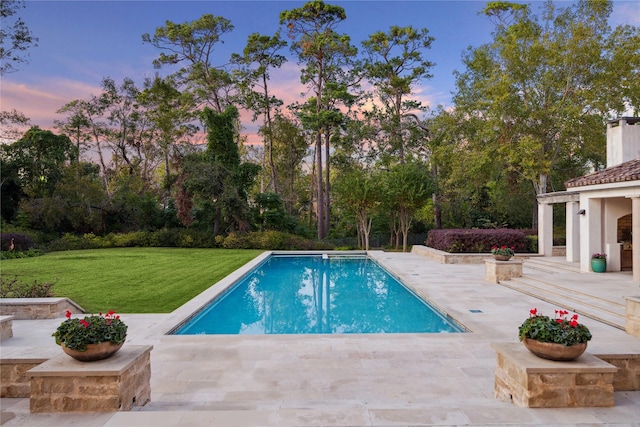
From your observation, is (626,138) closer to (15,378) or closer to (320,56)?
(15,378)

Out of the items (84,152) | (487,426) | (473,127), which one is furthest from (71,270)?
(84,152)

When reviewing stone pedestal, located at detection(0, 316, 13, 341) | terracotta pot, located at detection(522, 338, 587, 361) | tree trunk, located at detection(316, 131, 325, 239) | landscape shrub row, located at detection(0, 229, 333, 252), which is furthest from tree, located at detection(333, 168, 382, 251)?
terracotta pot, located at detection(522, 338, 587, 361)

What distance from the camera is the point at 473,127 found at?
2261cm

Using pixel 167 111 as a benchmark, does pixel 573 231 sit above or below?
below

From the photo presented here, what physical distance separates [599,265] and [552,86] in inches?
399

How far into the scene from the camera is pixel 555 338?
A: 3914 mm

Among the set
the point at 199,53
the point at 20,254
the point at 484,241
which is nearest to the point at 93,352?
the point at 484,241

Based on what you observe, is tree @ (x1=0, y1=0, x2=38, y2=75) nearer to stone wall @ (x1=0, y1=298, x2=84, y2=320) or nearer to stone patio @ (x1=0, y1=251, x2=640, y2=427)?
stone wall @ (x1=0, y1=298, x2=84, y2=320)

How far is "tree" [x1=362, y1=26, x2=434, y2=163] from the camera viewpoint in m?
27.3

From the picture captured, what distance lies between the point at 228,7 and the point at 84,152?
1776cm

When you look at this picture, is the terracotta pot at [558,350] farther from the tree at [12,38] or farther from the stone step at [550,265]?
the tree at [12,38]

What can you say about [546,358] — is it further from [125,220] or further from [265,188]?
[265,188]

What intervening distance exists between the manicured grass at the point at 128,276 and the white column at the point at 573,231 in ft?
42.4

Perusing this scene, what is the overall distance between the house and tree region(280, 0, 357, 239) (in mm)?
15727
